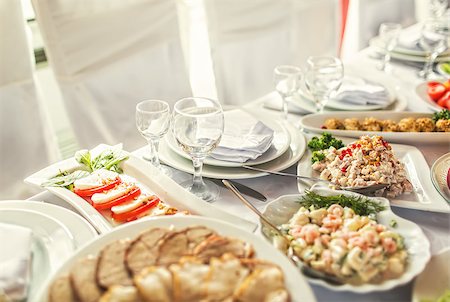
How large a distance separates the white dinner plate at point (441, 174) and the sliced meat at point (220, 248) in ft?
1.92

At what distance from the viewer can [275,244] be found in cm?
107

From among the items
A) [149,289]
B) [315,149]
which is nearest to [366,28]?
[315,149]

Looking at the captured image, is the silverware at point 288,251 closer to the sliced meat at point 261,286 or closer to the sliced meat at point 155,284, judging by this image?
the sliced meat at point 261,286

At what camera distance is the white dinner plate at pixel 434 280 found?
985 millimetres

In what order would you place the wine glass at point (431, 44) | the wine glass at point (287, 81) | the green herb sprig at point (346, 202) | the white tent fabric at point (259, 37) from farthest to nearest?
1. the white tent fabric at point (259, 37)
2. the wine glass at point (431, 44)
3. the wine glass at point (287, 81)
4. the green herb sprig at point (346, 202)

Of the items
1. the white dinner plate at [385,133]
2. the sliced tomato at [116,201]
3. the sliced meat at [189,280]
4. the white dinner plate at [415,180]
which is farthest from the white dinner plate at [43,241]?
the white dinner plate at [385,133]

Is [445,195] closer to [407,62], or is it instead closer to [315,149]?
[315,149]

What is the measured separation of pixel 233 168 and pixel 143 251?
0.52m

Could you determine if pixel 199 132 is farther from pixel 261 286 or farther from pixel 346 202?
pixel 261 286

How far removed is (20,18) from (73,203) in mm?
992

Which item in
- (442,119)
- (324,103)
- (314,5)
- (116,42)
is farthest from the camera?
(314,5)

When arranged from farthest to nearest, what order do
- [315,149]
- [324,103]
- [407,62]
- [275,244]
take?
[407,62] → [324,103] → [315,149] → [275,244]

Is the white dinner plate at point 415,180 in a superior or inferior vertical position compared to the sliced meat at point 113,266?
inferior

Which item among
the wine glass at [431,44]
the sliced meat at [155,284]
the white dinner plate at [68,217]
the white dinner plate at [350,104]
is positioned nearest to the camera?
the sliced meat at [155,284]
